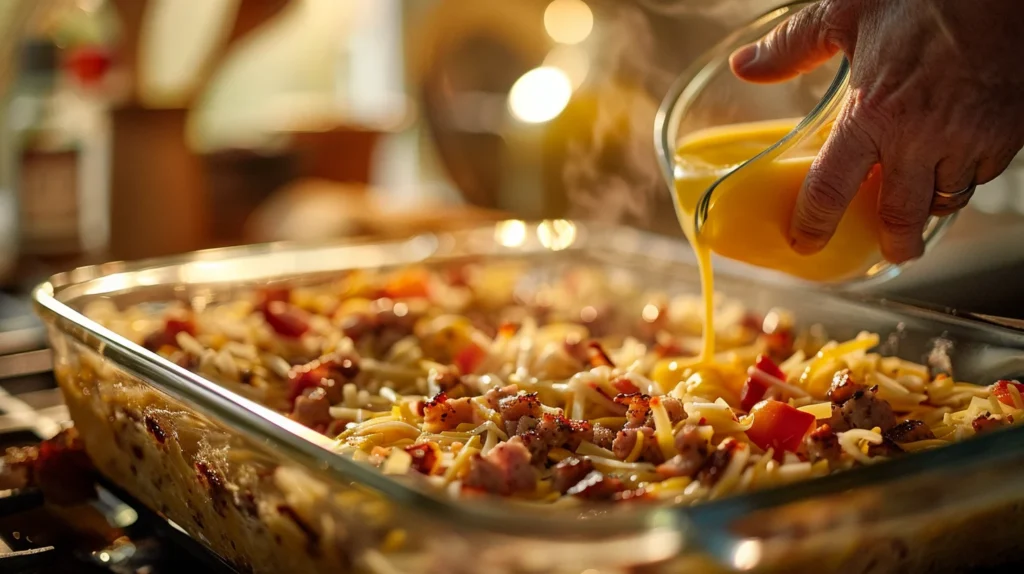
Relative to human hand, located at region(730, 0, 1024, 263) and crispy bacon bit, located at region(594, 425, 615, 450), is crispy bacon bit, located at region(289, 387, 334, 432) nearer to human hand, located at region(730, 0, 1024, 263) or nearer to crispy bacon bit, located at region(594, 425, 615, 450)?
crispy bacon bit, located at region(594, 425, 615, 450)

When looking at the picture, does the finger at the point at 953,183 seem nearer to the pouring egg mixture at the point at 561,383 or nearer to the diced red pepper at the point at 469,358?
the pouring egg mixture at the point at 561,383

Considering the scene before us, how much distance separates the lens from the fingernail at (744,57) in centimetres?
133

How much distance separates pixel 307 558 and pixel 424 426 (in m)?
0.26

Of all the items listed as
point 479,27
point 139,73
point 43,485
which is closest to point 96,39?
point 479,27

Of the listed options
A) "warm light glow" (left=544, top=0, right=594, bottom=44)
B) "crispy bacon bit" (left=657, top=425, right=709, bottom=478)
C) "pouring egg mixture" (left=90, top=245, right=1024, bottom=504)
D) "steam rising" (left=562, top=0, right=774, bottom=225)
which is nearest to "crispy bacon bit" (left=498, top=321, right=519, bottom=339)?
"pouring egg mixture" (left=90, top=245, right=1024, bottom=504)

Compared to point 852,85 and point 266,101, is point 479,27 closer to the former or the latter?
point 852,85

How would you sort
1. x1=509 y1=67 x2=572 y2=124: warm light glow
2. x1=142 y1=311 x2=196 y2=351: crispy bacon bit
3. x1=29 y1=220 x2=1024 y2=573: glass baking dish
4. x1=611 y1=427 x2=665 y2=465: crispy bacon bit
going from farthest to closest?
1. x1=509 y1=67 x2=572 y2=124: warm light glow
2. x1=142 y1=311 x2=196 y2=351: crispy bacon bit
3. x1=611 y1=427 x2=665 y2=465: crispy bacon bit
4. x1=29 y1=220 x2=1024 y2=573: glass baking dish

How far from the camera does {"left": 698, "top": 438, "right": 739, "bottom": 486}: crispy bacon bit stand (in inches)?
37.3

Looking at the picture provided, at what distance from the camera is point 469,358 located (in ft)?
5.10

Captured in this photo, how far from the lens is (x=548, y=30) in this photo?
14.0 feet

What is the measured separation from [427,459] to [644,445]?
0.22m

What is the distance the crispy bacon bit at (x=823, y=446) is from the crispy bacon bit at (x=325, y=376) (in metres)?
0.64

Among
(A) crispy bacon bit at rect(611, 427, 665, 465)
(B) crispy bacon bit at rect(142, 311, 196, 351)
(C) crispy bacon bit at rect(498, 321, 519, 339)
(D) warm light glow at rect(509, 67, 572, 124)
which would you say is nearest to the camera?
(A) crispy bacon bit at rect(611, 427, 665, 465)

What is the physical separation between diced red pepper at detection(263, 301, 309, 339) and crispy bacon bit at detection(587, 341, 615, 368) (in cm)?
48
